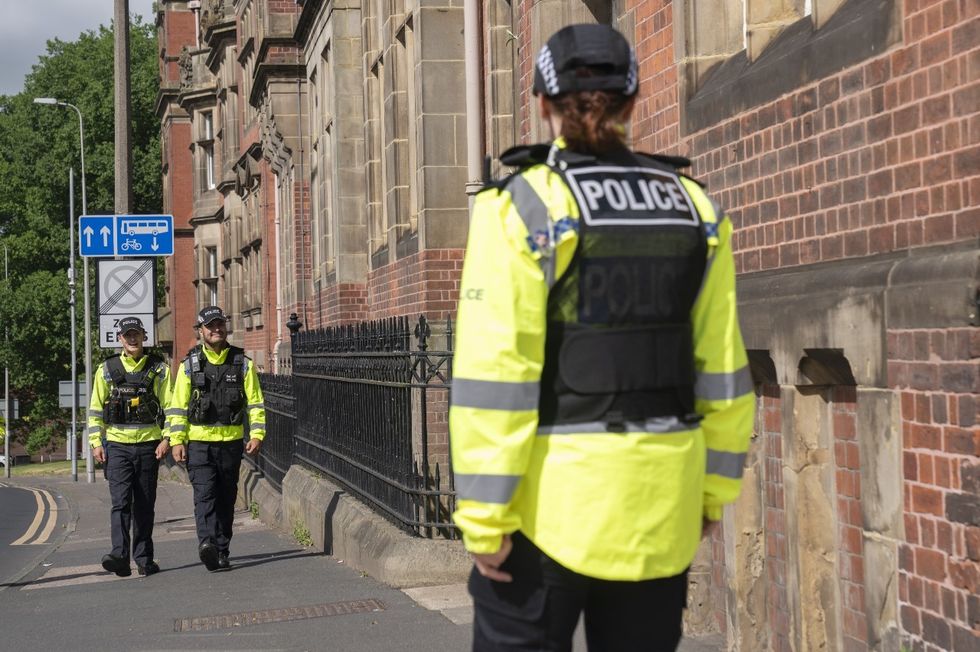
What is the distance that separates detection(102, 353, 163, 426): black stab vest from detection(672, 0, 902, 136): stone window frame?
5575mm

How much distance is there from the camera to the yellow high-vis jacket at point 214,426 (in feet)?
37.4

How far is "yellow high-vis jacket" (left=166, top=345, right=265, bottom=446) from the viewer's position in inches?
448

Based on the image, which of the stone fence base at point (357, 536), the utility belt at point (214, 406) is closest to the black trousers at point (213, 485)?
the utility belt at point (214, 406)

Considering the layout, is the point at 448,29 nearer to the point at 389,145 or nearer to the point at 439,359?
the point at 389,145

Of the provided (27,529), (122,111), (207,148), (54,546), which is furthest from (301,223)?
(207,148)

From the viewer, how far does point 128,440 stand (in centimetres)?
1141

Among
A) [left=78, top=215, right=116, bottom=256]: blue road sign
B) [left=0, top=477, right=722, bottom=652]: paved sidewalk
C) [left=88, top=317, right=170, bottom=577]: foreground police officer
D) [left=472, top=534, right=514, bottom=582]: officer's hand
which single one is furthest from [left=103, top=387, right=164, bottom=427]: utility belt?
[left=472, top=534, right=514, bottom=582]: officer's hand

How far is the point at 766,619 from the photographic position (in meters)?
6.26

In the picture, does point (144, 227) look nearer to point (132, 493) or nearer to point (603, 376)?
point (132, 493)

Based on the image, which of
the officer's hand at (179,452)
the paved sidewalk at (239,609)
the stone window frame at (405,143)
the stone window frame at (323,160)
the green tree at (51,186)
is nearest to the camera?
the paved sidewalk at (239,609)

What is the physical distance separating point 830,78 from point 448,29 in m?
8.58

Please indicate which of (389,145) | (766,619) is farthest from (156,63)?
(766,619)

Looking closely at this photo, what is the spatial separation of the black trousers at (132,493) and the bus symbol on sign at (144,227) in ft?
27.5

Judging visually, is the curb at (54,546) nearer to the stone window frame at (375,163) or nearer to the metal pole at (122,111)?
the metal pole at (122,111)
